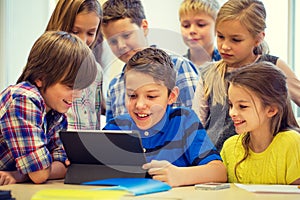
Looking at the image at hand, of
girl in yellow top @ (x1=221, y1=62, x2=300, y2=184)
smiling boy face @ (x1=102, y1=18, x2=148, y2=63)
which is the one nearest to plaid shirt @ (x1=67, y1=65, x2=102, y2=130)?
smiling boy face @ (x1=102, y1=18, x2=148, y2=63)

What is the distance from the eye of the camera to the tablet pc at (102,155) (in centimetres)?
156

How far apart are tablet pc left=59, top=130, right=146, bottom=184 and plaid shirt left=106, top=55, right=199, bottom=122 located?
55cm

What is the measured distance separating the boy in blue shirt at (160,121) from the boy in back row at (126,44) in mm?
236

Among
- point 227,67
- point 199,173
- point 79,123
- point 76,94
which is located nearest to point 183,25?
point 227,67

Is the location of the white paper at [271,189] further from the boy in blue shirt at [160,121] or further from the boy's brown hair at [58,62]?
the boy's brown hair at [58,62]

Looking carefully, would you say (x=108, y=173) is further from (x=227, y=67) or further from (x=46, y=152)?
(x=227, y=67)

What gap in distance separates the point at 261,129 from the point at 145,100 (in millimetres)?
401

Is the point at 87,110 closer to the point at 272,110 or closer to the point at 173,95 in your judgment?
the point at 173,95

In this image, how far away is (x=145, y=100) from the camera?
1837 mm

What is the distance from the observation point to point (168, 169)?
1633 millimetres

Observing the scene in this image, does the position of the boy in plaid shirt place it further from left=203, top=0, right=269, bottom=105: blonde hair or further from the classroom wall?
the classroom wall

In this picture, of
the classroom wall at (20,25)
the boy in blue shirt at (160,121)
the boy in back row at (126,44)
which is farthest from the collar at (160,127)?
the classroom wall at (20,25)

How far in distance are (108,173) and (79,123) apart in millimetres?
622

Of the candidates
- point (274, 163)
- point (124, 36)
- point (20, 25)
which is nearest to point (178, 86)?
point (124, 36)
